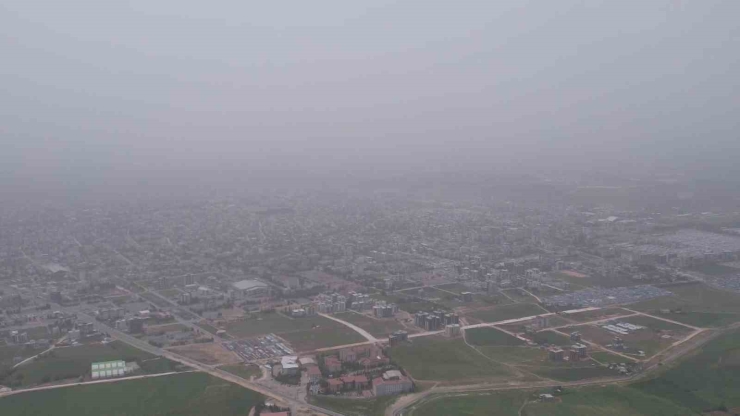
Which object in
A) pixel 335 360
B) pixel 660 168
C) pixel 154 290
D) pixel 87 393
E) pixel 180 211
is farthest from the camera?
pixel 660 168

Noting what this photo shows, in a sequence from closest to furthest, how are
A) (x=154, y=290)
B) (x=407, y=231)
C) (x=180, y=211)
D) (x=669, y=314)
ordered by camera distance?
(x=669, y=314)
(x=154, y=290)
(x=407, y=231)
(x=180, y=211)

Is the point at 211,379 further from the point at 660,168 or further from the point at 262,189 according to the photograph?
the point at 660,168

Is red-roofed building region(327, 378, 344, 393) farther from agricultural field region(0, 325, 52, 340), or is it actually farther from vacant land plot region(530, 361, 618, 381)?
agricultural field region(0, 325, 52, 340)

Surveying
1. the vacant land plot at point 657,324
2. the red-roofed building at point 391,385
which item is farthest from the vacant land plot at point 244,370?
the vacant land plot at point 657,324

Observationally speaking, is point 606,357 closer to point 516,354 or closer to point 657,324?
point 516,354

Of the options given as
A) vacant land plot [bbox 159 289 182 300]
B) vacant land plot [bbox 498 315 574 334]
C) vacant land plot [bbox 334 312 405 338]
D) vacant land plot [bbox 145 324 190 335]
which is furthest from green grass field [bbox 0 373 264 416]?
vacant land plot [bbox 159 289 182 300]

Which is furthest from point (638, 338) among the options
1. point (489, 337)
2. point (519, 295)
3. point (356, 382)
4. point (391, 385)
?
point (356, 382)

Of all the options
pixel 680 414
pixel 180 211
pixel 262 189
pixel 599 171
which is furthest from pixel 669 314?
pixel 262 189
